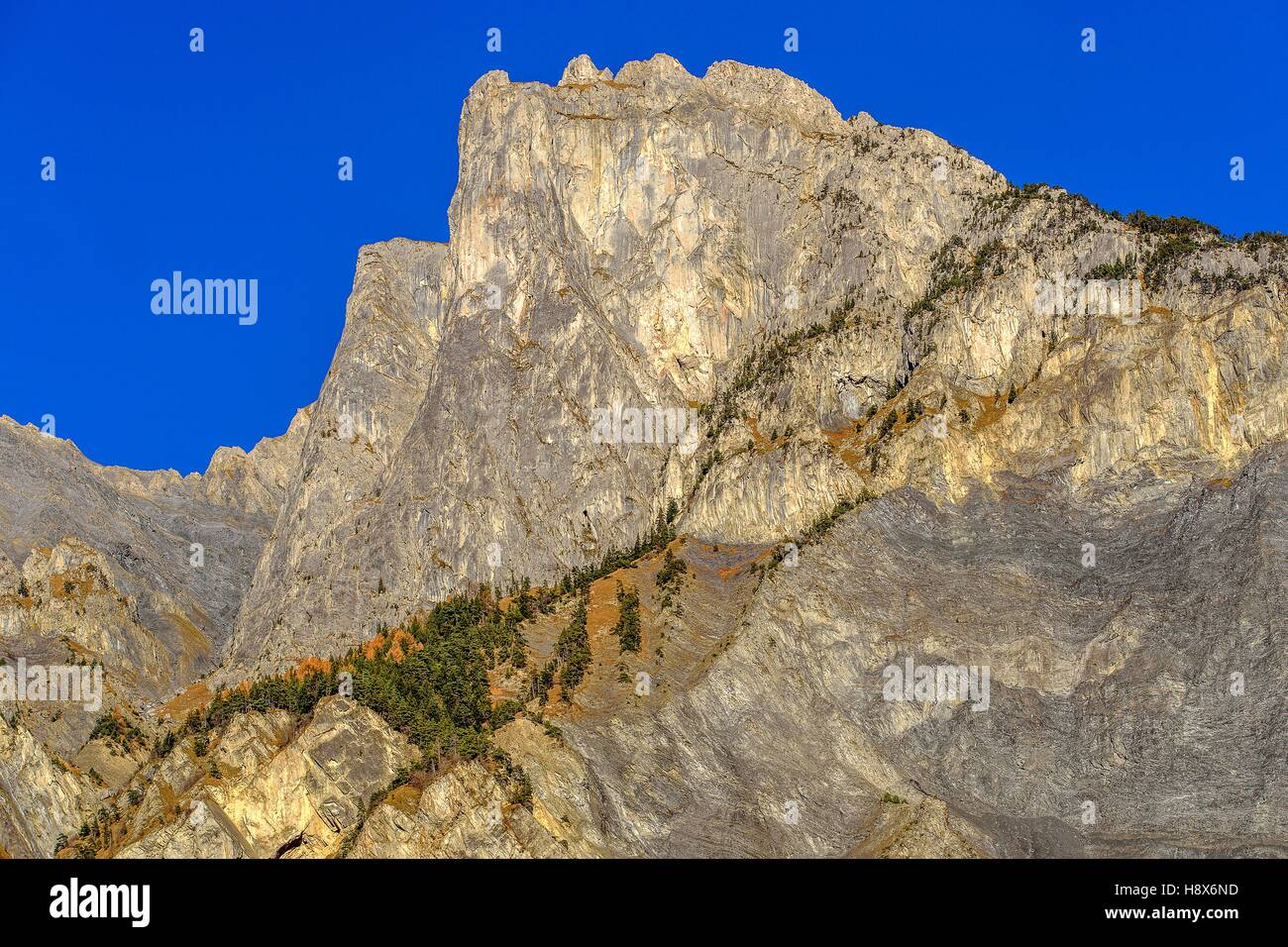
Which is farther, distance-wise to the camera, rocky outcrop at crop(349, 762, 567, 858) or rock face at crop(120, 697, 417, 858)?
rock face at crop(120, 697, 417, 858)

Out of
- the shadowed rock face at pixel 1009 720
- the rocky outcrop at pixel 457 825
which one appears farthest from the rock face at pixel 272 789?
the shadowed rock face at pixel 1009 720

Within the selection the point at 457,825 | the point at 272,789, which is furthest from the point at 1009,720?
the point at 272,789

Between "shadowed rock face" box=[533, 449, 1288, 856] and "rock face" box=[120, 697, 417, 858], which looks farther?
"rock face" box=[120, 697, 417, 858]

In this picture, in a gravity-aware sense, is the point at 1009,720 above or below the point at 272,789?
above

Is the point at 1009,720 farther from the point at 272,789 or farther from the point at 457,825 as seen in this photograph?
the point at 272,789

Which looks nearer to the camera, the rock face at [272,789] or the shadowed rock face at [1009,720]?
the shadowed rock face at [1009,720]

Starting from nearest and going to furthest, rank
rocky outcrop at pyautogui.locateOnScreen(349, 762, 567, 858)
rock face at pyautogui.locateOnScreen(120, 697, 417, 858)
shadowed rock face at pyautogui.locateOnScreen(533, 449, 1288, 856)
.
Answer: rocky outcrop at pyautogui.locateOnScreen(349, 762, 567, 858) → shadowed rock face at pyautogui.locateOnScreen(533, 449, 1288, 856) → rock face at pyautogui.locateOnScreen(120, 697, 417, 858)

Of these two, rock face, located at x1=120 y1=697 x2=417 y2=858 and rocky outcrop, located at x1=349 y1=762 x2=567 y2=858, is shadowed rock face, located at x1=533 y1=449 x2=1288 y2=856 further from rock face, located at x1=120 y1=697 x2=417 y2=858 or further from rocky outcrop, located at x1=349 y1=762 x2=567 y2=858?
rock face, located at x1=120 y1=697 x2=417 y2=858

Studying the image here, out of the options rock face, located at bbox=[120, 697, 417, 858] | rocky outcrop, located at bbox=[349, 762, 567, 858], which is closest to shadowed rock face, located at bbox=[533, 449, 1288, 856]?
rocky outcrop, located at bbox=[349, 762, 567, 858]

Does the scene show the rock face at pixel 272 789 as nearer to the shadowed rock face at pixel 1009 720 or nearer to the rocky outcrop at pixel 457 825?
the rocky outcrop at pixel 457 825

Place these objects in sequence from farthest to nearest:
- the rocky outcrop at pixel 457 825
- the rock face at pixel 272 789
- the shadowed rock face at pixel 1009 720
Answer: the rock face at pixel 272 789 < the shadowed rock face at pixel 1009 720 < the rocky outcrop at pixel 457 825

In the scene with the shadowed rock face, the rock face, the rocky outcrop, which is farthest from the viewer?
the rock face
